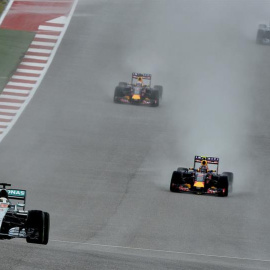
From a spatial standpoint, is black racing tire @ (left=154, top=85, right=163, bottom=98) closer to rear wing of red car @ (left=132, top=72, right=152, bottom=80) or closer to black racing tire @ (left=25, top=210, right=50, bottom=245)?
rear wing of red car @ (left=132, top=72, right=152, bottom=80)

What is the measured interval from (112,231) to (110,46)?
97.1ft

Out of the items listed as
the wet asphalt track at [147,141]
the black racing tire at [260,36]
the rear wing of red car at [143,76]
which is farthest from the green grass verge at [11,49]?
the black racing tire at [260,36]

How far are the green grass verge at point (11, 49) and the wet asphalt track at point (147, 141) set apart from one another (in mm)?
1558

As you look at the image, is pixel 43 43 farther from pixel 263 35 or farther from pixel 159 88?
pixel 263 35

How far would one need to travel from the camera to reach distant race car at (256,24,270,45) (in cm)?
5772

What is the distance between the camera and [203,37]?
59.0 m

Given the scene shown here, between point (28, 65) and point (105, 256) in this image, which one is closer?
point (105, 256)

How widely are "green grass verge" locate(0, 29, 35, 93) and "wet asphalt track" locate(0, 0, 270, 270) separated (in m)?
1.56

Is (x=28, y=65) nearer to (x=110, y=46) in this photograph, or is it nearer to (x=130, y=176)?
(x=110, y=46)

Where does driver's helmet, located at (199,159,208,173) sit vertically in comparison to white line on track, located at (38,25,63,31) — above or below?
below

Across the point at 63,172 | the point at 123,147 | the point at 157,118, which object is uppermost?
the point at 157,118

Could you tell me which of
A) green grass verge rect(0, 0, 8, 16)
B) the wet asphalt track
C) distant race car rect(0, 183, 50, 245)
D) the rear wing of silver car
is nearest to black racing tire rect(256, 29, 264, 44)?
the wet asphalt track

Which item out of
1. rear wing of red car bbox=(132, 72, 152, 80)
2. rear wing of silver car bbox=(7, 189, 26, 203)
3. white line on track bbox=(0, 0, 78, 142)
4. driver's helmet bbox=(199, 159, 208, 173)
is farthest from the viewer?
rear wing of red car bbox=(132, 72, 152, 80)

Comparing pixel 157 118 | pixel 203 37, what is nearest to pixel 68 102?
pixel 157 118
